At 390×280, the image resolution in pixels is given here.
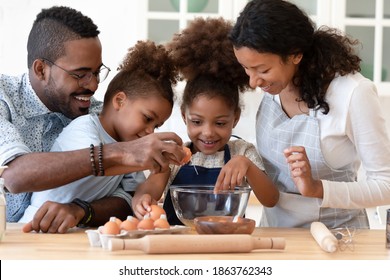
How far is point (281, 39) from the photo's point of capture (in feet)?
6.28

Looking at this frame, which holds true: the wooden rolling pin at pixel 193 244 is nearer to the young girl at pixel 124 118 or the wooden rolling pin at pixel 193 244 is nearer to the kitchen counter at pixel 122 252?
the kitchen counter at pixel 122 252

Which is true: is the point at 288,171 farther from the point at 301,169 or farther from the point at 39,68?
the point at 39,68

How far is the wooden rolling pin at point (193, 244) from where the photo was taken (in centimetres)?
137

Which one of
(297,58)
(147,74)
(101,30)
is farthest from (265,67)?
(101,30)

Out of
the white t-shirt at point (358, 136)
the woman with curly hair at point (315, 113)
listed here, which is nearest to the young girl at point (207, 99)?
the woman with curly hair at point (315, 113)

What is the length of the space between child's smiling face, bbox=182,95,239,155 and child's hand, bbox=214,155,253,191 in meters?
0.24

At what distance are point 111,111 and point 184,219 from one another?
20.3 inches

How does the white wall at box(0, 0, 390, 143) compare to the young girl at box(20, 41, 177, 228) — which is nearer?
the young girl at box(20, 41, 177, 228)

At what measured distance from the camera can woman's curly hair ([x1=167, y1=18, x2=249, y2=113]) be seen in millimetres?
2121

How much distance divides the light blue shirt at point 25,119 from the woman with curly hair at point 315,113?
585mm

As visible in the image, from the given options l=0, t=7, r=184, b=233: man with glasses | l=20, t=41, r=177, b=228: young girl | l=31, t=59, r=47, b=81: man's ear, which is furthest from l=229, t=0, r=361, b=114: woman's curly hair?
l=31, t=59, r=47, b=81: man's ear

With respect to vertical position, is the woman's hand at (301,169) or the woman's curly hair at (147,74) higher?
the woman's curly hair at (147,74)

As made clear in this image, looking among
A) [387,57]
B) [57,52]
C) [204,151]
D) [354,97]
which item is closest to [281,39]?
[354,97]

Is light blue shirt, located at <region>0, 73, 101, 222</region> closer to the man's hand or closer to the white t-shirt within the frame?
the man's hand
